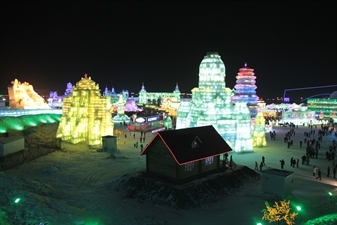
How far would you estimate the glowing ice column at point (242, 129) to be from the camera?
35875mm

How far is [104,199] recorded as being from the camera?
20297 mm

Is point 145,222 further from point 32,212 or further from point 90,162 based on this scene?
point 90,162

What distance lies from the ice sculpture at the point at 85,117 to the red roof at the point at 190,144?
16.9 m

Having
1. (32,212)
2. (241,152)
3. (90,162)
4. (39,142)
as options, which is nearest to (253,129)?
(241,152)

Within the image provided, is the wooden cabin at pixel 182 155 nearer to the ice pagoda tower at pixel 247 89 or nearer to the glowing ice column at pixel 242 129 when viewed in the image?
the glowing ice column at pixel 242 129

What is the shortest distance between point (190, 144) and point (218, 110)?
1347 cm

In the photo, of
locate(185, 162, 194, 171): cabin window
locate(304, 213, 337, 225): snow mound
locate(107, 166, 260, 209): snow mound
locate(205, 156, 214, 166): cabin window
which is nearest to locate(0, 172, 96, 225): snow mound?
locate(107, 166, 260, 209): snow mound

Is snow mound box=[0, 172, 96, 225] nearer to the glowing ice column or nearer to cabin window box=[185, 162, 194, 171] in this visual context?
cabin window box=[185, 162, 194, 171]

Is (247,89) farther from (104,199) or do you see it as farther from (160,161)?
(104,199)

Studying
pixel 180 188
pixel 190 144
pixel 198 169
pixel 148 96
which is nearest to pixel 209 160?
pixel 198 169

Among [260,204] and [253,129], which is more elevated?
[253,129]

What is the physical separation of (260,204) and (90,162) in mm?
16733

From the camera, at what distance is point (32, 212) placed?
15.0 m

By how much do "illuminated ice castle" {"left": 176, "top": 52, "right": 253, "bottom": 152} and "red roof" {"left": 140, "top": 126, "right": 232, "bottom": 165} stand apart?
9274 mm
